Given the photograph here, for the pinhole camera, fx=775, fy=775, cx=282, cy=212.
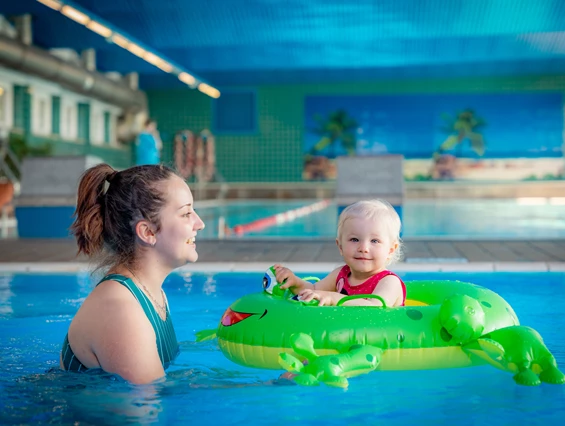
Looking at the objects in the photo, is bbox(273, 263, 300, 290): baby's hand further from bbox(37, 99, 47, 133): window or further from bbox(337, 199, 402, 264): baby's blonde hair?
bbox(37, 99, 47, 133): window

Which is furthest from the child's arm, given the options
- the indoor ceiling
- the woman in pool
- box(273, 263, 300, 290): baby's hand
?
the indoor ceiling

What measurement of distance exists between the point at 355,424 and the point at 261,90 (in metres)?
22.0

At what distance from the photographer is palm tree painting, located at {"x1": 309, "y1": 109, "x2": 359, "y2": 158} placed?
2334 cm

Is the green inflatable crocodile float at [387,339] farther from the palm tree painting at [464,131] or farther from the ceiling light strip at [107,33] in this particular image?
the palm tree painting at [464,131]

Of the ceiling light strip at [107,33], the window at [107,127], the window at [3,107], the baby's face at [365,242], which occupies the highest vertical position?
the ceiling light strip at [107,33]

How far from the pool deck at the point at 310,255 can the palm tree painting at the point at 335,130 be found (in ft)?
52.2

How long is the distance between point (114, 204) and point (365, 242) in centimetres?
Answer: 93

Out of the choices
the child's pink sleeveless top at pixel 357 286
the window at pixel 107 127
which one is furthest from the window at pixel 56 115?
the child's pink sleeveless top at pixel 357 286

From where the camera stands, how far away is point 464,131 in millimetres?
22797

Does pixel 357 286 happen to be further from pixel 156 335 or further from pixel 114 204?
pixel 114 204

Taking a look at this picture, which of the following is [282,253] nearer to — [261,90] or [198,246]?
[198,246]

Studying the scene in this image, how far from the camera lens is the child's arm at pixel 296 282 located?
288 cm

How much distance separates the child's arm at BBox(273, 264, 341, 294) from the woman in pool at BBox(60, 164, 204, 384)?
72 centimetres

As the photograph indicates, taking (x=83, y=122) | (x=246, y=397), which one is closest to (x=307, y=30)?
(x=83, y=122)
